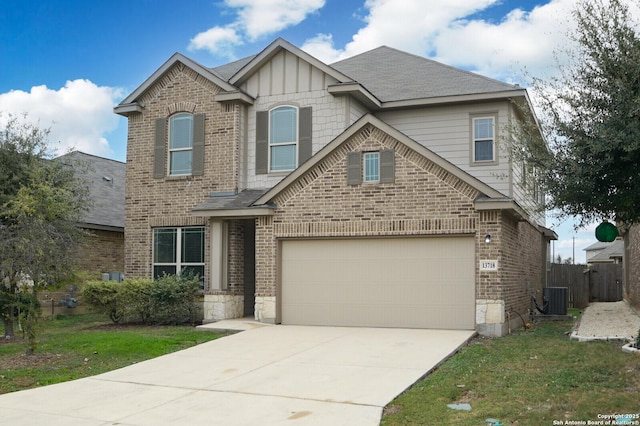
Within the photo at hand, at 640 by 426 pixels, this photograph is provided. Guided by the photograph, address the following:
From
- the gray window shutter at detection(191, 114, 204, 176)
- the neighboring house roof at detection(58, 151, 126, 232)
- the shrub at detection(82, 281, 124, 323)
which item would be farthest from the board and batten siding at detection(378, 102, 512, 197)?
the neighboring house roof at detection(58, 151, 126, 232)

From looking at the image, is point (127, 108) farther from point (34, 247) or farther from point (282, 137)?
point (34, 247)

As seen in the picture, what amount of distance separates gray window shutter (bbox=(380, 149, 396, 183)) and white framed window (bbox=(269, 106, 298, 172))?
137 inches

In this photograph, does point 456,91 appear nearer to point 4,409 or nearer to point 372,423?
point 372,423

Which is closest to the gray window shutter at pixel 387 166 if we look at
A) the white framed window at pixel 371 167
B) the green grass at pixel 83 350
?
the white framed window at pixel 371 167

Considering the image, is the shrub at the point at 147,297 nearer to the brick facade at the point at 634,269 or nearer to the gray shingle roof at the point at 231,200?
the gray shingle roof at the point at 231,200

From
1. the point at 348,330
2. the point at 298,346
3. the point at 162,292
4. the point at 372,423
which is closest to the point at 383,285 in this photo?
the point at 348,330

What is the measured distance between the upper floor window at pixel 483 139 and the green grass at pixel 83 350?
842 cm

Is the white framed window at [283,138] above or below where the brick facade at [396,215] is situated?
above

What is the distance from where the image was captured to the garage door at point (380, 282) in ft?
50.9

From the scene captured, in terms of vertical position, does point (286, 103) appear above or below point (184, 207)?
above

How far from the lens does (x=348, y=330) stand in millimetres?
15656

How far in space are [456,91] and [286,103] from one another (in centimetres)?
472

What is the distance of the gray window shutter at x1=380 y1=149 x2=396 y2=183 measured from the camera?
15898 mm

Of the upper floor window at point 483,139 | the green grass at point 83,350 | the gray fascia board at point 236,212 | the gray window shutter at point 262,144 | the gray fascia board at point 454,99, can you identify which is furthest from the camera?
the gray window shutter at point 262,144
